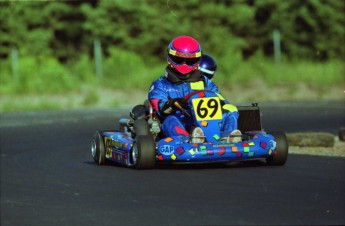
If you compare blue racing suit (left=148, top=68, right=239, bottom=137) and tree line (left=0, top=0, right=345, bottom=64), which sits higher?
tree line (left=0, top=0, right=345, bottom=64)

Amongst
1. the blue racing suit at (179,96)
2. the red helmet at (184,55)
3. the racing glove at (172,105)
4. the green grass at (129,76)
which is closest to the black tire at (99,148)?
the blue racing suit at (179,96)

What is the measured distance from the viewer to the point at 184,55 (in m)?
12.8

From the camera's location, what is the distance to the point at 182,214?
356 inches

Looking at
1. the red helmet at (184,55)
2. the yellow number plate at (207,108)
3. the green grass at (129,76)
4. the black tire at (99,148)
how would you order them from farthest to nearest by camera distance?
1. the green grass at (129,76)
2. the black tire at (99,148)
3. the red helmet at (184,55)
4. the yellow number plate at (207,108)

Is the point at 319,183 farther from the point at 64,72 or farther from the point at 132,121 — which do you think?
the point at 64,72

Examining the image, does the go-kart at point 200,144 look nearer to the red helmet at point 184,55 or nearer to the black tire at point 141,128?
the black tire at point 141,128

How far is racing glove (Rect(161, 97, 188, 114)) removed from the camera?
12.5m

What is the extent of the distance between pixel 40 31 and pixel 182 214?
3049 cm

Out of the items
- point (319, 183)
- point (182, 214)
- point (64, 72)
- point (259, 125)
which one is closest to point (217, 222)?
point (182, 214)

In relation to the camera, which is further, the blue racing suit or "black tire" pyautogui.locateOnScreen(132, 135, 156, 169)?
the blue racing suit

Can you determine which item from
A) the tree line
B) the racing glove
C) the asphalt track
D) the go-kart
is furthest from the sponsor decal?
the tree line

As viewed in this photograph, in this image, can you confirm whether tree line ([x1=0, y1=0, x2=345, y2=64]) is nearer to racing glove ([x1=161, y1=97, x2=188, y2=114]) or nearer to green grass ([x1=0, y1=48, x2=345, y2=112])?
green grass ([x1=0, y1=48, x2=345, y2=112])

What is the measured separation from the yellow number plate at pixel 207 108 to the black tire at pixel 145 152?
2.07ft

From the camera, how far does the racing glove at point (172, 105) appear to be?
12.5 meters
